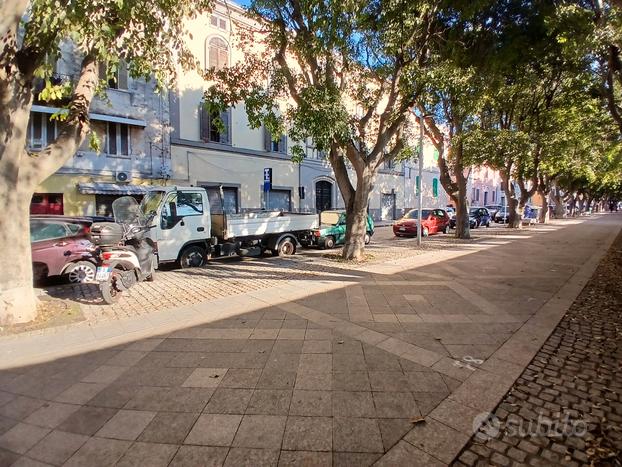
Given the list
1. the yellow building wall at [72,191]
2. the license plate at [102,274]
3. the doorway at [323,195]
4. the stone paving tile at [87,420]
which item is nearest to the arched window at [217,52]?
the yellow building wall at [72,191]

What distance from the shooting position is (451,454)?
2.52 meters

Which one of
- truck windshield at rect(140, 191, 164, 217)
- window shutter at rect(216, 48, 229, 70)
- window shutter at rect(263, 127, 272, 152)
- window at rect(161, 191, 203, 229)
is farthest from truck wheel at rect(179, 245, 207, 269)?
window shutter at rect(263, 127, 272, 152)

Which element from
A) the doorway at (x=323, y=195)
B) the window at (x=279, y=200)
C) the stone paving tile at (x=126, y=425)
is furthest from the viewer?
the doorway at (x=323, y=195)

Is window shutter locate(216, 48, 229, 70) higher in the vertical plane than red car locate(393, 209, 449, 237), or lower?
higher

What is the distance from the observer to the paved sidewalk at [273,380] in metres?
2.63

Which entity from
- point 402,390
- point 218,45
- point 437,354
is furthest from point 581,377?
point 218,45

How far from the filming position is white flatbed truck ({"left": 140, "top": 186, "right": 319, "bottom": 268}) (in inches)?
358

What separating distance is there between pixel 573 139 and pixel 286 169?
51.0 ft

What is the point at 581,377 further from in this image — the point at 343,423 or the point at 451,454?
the point at 343,423

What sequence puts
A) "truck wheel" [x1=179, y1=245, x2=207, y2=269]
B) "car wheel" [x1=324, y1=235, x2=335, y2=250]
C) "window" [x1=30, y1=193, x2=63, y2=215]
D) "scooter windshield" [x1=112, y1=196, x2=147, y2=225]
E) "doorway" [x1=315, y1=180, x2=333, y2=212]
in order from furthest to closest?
"doorway" [x1=315, y1=180, x2=333, y2=212]
"window" [x1=30, y1=193, x2=63, y2=215]
"car wheel" [x1=324, y1=235, x2=335, y2=250]
"truck wheel" [x1=179, y1=245, x2=207, y2=269]
"scooter windshield" [x1=112, y1=196, x2=147, y2=225]

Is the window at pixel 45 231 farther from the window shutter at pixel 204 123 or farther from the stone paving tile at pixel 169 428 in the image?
the window shutter at pixel 204 123

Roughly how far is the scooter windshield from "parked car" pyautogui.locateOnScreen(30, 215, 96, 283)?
Answer: 1.39m

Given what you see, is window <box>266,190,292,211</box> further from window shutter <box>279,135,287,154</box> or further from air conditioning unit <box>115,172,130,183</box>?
air conditioning unit <box>115,172,130,183</box>

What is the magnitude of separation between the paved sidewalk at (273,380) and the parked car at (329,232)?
6.79m
